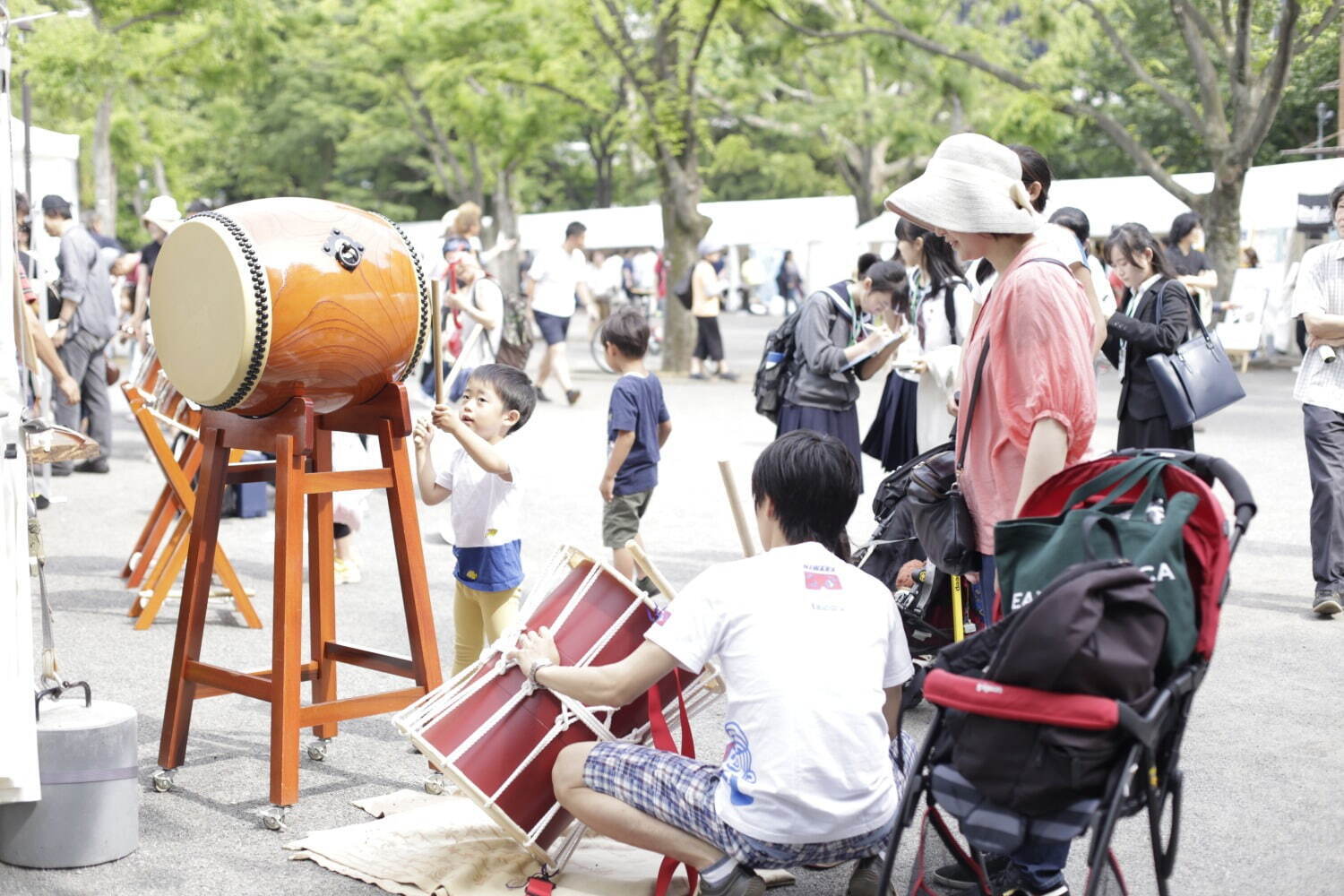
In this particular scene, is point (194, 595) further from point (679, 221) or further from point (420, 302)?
point (679, 221)

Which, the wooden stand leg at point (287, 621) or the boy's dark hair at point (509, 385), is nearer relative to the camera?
the wooden stand leg at point (287, 621)

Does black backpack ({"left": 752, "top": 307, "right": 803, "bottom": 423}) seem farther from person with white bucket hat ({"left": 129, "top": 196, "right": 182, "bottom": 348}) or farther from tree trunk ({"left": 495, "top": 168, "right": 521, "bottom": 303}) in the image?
tree trunk ({"left": 495, "top": 168, "right": 521, "bottom": 303})

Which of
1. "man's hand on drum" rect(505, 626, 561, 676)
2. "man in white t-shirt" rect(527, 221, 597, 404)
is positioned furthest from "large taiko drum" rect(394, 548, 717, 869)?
"man in white t-shirt" rect(527, 221, 597, 404)

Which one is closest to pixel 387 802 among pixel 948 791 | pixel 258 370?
pixel 258 370

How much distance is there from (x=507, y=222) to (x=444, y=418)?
99.7 ft

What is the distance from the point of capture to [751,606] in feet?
10.8

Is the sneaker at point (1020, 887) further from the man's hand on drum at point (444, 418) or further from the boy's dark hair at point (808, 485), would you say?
the man's hand on drum at point (444, 418)

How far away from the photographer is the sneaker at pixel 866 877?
3504 millimetres

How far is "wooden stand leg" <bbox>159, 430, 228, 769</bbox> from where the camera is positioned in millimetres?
4543

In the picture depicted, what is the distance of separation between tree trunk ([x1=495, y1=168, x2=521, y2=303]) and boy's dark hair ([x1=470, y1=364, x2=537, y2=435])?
2669 centimetres

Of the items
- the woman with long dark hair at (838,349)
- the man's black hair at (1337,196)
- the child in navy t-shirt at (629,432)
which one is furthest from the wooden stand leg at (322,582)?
the man's black hair at (1337,196)

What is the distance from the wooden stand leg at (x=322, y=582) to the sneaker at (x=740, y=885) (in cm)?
192

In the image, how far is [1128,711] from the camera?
2.73m

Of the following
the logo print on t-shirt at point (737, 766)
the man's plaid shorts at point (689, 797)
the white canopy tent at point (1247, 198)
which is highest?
the white canopy tent at point (1247, 198)
